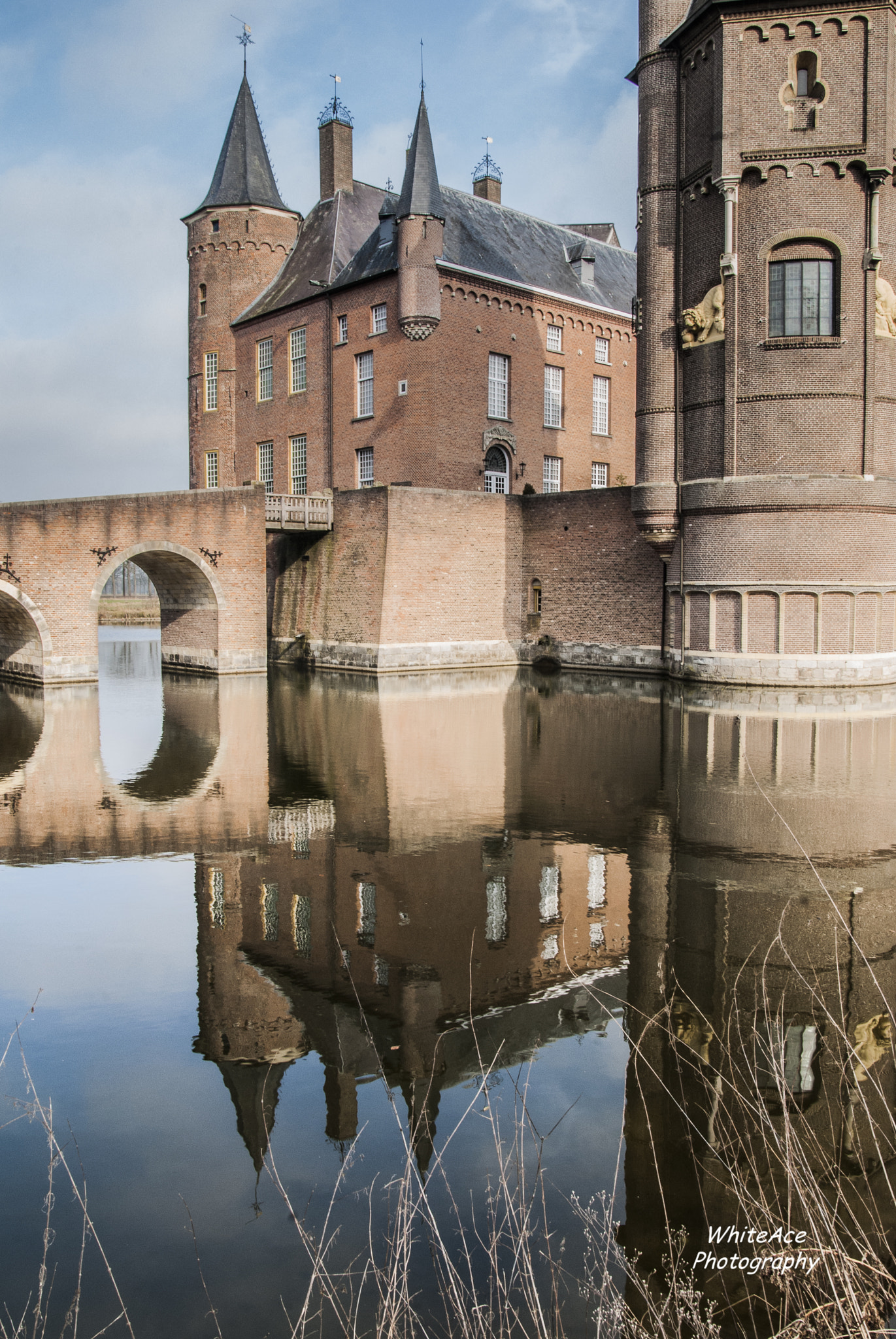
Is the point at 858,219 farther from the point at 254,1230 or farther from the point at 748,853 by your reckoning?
the point at 254,1230

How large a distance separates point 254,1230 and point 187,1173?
1.57 feet

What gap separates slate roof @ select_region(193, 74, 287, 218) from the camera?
32781 mm

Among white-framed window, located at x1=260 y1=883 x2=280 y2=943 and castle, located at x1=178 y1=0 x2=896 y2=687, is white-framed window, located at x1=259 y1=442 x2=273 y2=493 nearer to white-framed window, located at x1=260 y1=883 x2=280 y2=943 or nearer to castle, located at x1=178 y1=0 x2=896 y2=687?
castle, located at x1=178 y1=0 x2=896 y2=687

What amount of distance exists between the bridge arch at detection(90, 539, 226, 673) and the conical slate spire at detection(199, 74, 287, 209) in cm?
1352

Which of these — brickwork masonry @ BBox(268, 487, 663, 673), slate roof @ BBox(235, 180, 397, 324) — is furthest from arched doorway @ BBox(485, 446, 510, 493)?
slate roof @ BBox(235, 180, 397, 324)

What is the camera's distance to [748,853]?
898 centimetres

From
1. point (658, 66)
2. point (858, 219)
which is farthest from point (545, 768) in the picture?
point (658, 66)

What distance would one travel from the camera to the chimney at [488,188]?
1469 inches

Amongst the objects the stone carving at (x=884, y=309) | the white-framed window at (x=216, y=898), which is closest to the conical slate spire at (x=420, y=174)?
the stone carving at (x=884, y=309)

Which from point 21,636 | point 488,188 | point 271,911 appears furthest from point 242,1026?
point 488,188

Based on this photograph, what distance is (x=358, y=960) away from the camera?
6422 mm

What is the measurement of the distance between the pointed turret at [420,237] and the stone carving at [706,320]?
8.58 metres

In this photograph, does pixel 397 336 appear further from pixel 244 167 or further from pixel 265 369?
pixel 244 167

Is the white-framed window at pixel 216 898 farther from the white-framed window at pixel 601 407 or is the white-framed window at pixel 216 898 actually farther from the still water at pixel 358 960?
the white-framed window at pixel 601 407
